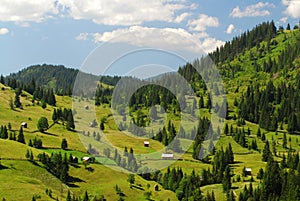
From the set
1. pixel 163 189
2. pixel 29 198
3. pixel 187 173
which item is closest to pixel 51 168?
pixel 29 198

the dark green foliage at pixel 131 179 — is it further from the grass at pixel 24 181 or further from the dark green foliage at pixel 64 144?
the dark green foliage at pixel 64 144

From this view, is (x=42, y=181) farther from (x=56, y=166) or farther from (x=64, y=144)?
(x=64, y=144)

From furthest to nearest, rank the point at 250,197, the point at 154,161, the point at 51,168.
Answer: the point at 154,161 → the point at 51,168 → the point at 250,197

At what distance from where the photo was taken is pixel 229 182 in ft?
491

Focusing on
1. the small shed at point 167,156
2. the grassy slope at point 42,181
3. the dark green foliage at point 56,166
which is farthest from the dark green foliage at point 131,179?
the small shed at point 167,156

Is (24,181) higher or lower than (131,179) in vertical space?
higher

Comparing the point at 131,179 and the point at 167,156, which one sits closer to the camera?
the point at 131,179

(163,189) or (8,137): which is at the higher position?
(8,137)

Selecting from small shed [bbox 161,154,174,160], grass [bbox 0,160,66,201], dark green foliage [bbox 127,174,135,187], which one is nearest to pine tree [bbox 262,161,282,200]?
small shed [bbox 161,154,174,160]

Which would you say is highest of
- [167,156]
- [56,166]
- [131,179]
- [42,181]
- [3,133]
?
[3,133]

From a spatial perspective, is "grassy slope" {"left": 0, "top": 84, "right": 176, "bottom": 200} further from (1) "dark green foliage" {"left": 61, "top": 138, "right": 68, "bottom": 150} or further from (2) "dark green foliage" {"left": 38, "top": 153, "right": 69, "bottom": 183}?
(1) "dark green foliage" {"left": 61, "top": 138, "right": 68, "bottom": 150}

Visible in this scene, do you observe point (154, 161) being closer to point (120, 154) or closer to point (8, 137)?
Answer: point (120, 154)

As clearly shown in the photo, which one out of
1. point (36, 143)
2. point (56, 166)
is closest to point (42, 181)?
point (56, 166)

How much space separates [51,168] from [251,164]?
94684 millimetres
